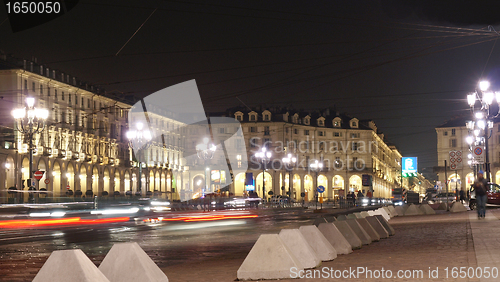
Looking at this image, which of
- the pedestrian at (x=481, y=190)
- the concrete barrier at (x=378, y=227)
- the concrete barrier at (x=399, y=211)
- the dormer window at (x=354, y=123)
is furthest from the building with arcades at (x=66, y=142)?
the concrete barrier at (x=378, y=227)

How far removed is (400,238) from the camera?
15125 millimetres

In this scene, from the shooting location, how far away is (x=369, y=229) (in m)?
14.0

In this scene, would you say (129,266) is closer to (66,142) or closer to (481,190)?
(481,190)

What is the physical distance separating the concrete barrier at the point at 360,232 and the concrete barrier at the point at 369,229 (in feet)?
1.15

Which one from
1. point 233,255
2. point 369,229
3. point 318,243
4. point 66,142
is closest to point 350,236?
point 369,229

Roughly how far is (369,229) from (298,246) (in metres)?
5.33

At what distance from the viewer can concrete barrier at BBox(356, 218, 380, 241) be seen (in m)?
13.7

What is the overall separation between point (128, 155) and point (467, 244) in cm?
9102

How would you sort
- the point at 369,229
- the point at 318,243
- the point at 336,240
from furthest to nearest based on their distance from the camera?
the point at 369,229, the point at 336,240, the point at 318,243

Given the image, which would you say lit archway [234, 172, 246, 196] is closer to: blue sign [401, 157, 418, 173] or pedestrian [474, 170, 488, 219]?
blue sign [401, 157, 418, 173]

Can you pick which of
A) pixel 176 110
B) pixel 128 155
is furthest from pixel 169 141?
pixel 128 155

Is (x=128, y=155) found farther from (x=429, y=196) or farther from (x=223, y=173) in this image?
(x=429, y=196)

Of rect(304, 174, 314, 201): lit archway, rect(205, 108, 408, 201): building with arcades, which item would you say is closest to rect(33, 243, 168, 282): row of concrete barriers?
rect(205, 108, 408, 201): building with arcades

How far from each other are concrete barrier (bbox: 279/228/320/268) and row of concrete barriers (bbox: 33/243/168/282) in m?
2.28
